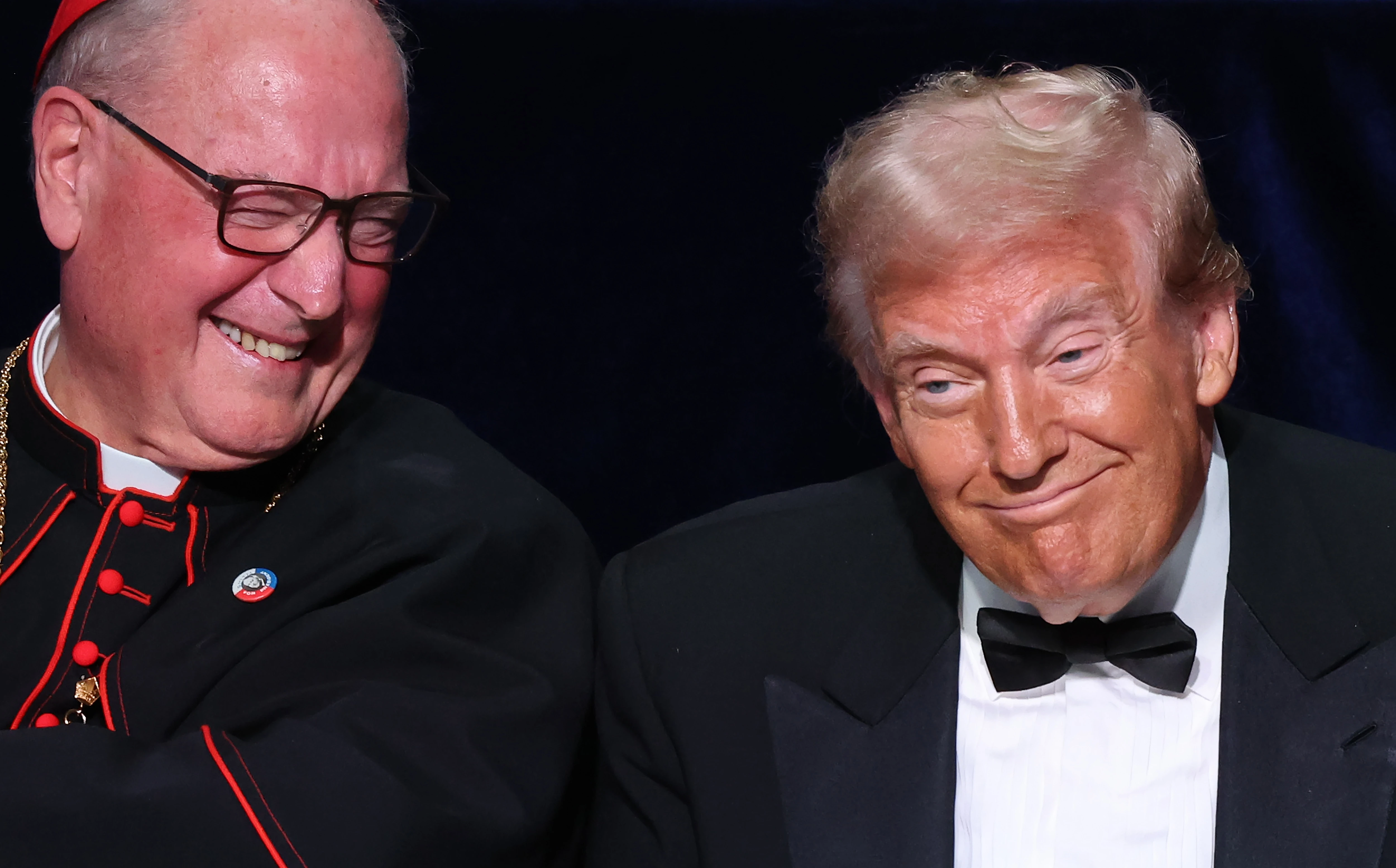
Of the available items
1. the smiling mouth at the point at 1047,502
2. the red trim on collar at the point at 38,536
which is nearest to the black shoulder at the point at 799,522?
the smiling mouth at the point at 1047,502

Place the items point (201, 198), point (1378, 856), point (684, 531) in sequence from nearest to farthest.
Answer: point (1378, 856)
point (201, 198)
point (684, 531)

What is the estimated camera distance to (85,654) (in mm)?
1976

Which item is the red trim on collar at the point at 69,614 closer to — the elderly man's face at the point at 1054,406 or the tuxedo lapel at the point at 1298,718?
the elderly man's face at the point at 1054,406

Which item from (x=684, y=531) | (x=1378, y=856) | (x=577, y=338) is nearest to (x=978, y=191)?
(x=684, y=531)

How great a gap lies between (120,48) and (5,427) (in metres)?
0.58

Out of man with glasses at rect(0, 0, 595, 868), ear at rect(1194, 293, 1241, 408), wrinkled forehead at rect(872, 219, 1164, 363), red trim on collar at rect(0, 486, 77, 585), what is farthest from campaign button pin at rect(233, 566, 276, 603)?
ear at rect(1194, 293, 1241, 408)

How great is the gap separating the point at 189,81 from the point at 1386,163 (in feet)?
6.16

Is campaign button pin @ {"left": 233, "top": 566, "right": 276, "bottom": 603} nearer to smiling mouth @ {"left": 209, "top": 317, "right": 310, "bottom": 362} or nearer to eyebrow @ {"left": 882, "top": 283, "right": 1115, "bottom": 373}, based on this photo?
smiling mouth @ {"left": 209, "top": 317, "right": 310, "bottom": 362}

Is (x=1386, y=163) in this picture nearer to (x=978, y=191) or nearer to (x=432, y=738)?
(x=978, y=191)

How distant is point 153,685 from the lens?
196cm

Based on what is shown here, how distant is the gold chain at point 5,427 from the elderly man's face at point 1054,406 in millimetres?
1204

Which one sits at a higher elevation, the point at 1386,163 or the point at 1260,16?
the point at 1260,16

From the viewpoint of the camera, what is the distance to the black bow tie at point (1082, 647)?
6.36 ft

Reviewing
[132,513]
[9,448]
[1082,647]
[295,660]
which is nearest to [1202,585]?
[1082,647]
